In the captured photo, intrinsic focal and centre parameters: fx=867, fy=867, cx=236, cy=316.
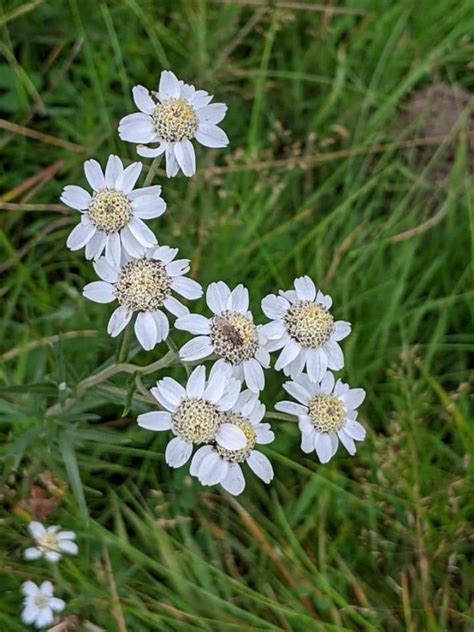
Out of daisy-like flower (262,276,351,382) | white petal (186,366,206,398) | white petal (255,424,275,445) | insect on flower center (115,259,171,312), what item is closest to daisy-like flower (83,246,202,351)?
insect on flower center (115,259,171,312)

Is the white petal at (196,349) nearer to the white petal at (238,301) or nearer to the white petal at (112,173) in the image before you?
the white petal at (238,301)

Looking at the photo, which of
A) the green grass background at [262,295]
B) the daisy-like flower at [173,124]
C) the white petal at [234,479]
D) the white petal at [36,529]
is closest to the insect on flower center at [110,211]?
the daisy-like flower at [173,124]

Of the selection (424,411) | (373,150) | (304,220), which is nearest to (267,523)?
(424,411)

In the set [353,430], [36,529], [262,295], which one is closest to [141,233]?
[353,430]

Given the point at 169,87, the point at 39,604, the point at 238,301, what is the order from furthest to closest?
1. the point at 39,604
2. the point at 169,87
3. the point at 238,301

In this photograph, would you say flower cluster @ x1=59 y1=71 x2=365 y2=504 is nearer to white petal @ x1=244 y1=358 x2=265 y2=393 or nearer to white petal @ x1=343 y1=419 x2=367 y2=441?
white petal @ x1=244 y1=358 x2=265 y2=393

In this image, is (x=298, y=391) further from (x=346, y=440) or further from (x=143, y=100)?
(x=143, y=100)
